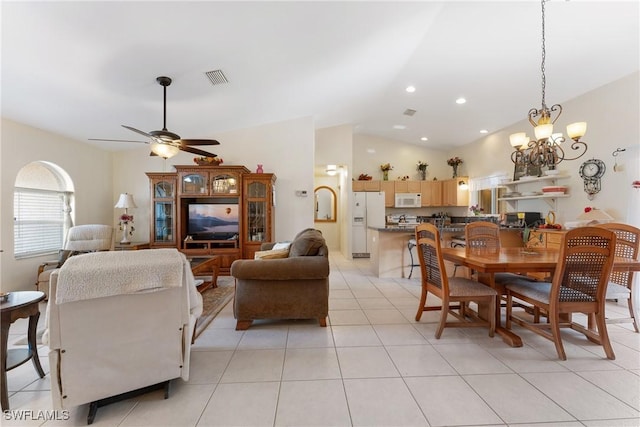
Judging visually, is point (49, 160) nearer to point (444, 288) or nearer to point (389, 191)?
point (444, 288)

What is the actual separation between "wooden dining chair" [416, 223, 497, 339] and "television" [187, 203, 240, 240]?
3482 millimetres

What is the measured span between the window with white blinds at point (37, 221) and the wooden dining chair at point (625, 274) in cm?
A: 679

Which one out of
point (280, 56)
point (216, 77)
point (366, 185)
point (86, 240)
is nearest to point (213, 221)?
point (86, 240)

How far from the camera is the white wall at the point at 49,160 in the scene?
3.24 m

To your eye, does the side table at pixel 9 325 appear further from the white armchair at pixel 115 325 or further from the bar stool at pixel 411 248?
the bar stool at pixel 411 248

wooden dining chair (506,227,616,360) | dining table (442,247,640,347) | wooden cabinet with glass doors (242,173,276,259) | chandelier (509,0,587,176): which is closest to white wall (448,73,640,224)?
chandelier (509,0,587,176)

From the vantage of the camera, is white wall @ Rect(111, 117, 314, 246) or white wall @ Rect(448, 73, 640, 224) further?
white wall @ Rect(111, 117, 314, 246)

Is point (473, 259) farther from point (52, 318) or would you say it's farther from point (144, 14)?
point (144, 14)

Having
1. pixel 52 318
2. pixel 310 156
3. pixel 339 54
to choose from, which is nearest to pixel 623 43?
pixel 339 54

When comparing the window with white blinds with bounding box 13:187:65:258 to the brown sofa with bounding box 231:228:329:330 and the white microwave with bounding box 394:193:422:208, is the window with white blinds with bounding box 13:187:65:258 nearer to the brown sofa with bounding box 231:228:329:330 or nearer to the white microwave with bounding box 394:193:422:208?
the brown sofa with bounding box 231:228:329:330

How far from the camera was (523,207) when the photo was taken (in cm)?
509

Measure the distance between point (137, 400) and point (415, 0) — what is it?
160 inches

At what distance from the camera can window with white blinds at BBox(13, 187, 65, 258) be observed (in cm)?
349

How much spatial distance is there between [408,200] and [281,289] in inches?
212
